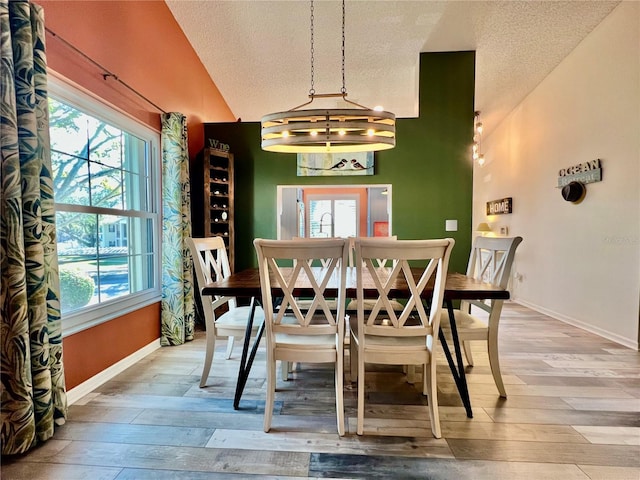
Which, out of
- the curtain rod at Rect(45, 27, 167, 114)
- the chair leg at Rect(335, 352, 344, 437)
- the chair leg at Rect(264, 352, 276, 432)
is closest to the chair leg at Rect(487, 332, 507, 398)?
the chair leg at Rect(335, 352, 344, 437)

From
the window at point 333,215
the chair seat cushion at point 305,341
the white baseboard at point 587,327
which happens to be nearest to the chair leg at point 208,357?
the chair seat cushion at point 305,341

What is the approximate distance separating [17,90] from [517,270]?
5.86 m

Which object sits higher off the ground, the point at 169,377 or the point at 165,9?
the point at 165,9

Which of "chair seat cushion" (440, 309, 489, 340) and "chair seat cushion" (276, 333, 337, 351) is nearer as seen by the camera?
"chair seat cushion" (276, 333, 337, 351)

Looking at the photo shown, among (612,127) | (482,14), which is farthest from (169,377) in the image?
(612,127)

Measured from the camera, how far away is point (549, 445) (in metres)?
1.69

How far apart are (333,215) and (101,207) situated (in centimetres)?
670

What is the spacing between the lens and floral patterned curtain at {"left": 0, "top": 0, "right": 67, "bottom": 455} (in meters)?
1.53

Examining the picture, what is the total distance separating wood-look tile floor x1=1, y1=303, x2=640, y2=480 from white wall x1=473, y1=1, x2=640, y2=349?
102 centimetres

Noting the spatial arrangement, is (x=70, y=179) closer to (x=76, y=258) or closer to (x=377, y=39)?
(x=76, y=258)

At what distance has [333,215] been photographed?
894cm

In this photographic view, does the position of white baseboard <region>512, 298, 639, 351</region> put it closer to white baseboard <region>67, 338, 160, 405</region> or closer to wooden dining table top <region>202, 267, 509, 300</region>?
wooden dining table top <region>202, 267, 509, 300</region>

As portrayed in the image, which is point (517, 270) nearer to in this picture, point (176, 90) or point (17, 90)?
point (176, 90)

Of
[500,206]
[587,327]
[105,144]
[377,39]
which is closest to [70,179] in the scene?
[105,144]
